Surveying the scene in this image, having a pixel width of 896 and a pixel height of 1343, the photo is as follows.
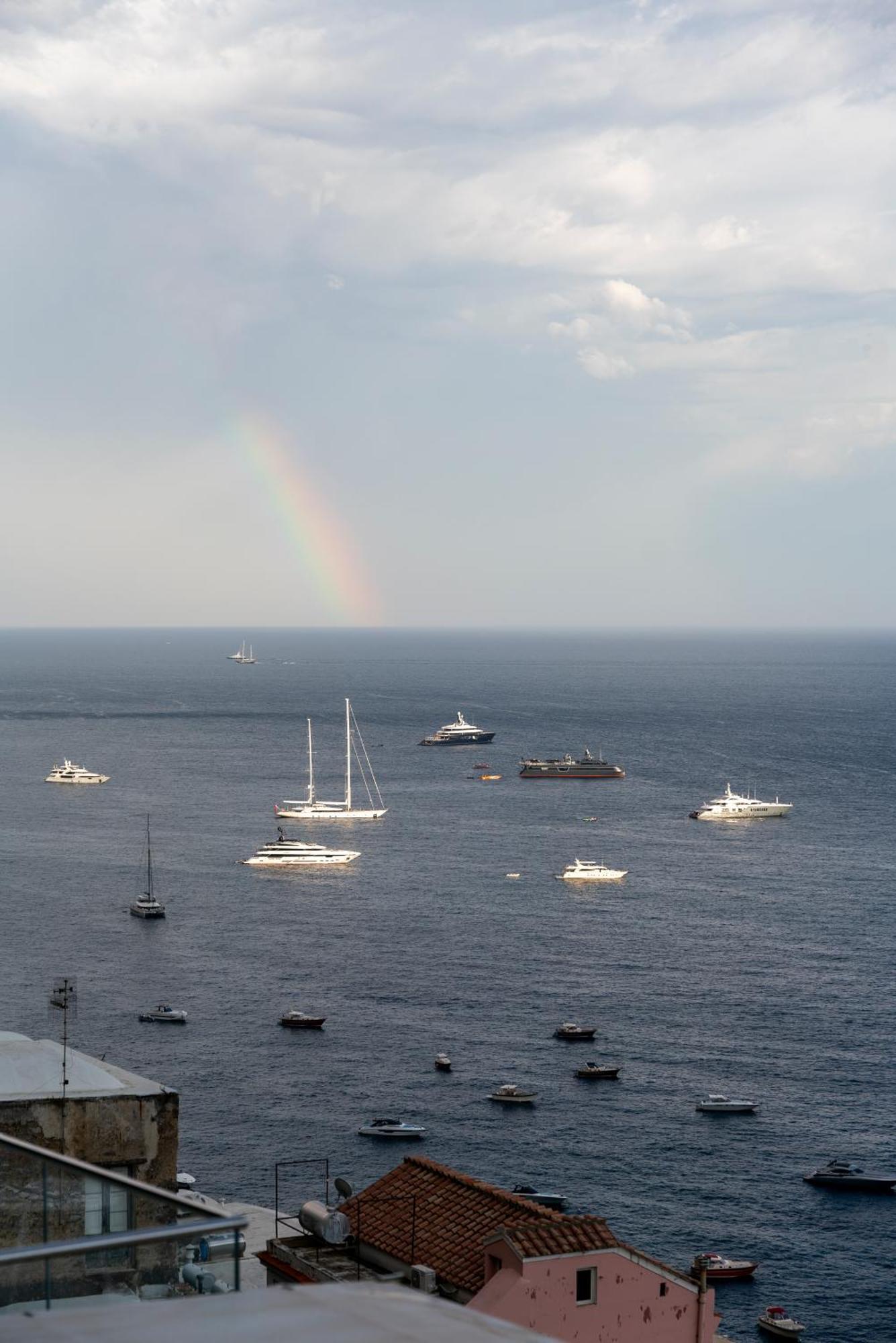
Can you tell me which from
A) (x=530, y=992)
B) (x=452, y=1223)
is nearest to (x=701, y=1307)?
(x=452, y=1223)

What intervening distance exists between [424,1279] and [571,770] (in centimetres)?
12951

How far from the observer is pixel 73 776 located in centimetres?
14200

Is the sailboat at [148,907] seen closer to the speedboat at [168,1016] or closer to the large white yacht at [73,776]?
the speedboat at [168,1016]

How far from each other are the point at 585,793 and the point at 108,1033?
264 ft

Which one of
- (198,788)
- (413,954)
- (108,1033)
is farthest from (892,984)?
(198,788)

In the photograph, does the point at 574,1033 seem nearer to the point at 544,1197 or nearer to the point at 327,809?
the point at 544,1197

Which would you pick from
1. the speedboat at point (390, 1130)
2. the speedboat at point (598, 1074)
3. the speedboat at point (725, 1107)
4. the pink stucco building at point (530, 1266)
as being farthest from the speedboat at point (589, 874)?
the pink stucco building at point (530, 1266)

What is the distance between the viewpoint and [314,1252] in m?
20.2

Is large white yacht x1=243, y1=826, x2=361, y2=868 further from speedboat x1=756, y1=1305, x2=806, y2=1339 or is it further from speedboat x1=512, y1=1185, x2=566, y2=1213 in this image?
speedboat x1=756, y1=1305, x2=806, y2=1339

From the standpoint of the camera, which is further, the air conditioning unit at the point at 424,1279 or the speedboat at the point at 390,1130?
the speedboat at the point at 390,1130

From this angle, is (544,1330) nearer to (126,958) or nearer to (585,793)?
(126,958)

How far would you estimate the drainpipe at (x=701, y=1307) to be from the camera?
2145 centimetres

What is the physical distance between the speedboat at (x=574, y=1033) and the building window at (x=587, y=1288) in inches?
1602

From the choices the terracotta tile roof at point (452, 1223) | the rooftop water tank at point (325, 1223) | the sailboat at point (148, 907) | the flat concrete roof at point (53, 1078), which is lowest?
the sailboat at point (148, 907)
